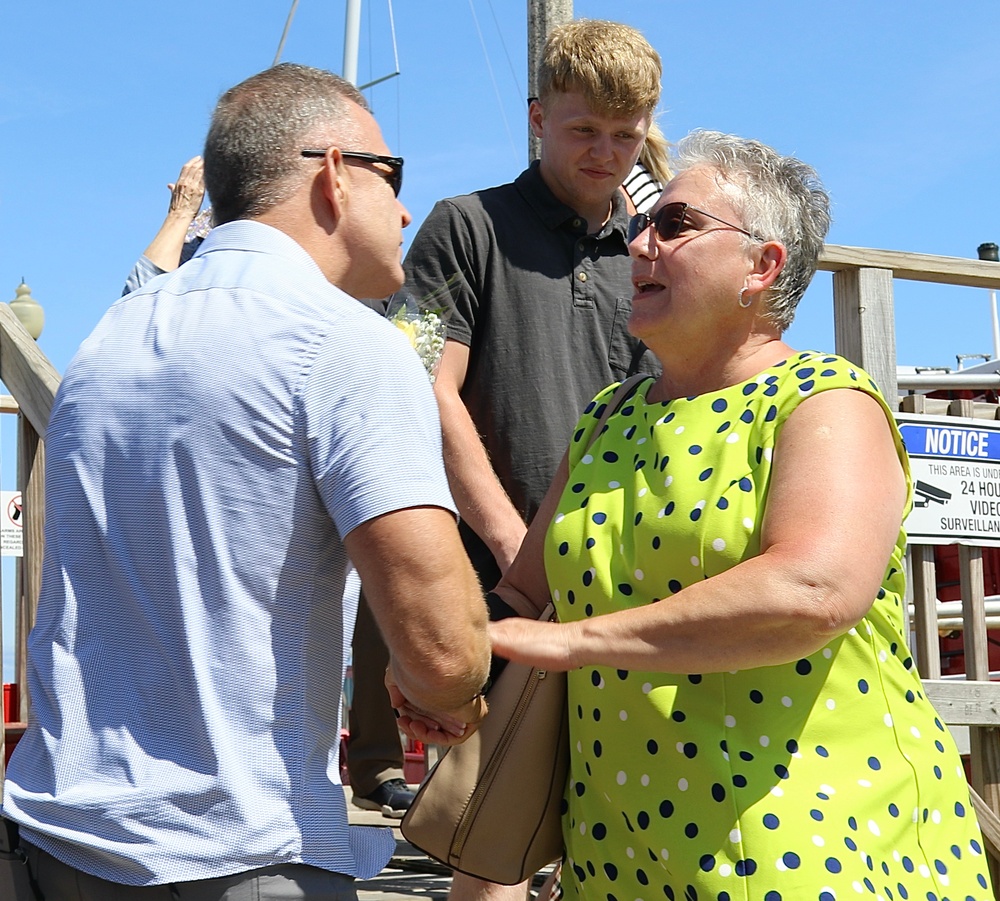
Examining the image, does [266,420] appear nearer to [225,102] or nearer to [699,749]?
[225,102]

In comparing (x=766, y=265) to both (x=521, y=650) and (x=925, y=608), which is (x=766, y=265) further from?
(x=925, y=608)

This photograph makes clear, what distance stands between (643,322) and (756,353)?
0.21 m

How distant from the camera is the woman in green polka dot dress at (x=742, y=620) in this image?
74.4 inches

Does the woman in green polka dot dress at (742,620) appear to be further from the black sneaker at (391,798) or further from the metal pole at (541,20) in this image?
the metal pole at (541,20)

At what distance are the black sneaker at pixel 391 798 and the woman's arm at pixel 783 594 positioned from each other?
229 centimetres

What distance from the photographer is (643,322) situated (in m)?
2.29

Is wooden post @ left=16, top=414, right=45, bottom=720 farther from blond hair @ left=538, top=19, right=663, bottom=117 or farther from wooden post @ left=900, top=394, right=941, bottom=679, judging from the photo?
wooden post @ left=900, top=394, right=941, bottom=679

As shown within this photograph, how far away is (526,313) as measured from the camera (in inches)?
126

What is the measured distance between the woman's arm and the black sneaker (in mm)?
2292

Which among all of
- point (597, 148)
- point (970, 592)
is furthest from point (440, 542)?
point (970, 592)

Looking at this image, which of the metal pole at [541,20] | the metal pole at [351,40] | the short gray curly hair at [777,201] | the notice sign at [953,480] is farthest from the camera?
the metal pole at [351,40]

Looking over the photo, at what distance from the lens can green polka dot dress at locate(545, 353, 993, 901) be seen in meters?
1.91

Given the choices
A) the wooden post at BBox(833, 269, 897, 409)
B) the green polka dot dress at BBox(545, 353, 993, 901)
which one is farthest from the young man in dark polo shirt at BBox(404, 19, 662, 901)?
the wooden post at BBox(833, 269, 897, 409)

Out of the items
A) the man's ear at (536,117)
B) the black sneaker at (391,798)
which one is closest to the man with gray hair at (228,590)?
the man's ear at (536,117)
